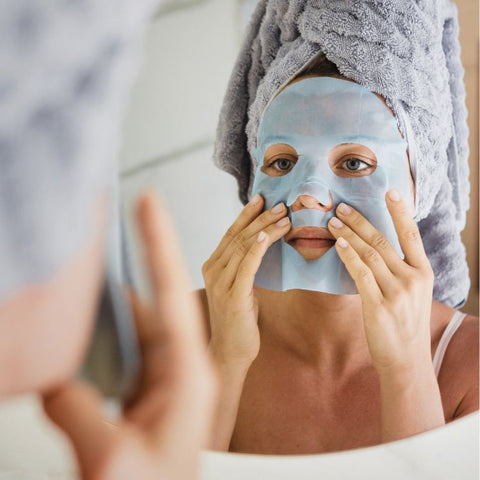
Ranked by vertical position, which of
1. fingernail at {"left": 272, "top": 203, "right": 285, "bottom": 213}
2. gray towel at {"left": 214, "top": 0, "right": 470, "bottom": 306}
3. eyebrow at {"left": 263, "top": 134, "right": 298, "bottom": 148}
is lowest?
fingernail at {"left": 272, "top": 203, "right": 285, "bottom": 213}

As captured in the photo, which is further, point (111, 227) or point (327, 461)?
point (327, 461)

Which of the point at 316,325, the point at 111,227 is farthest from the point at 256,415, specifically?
the point at 111,227

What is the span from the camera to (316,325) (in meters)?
0.44

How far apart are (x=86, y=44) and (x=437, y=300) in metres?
0.31

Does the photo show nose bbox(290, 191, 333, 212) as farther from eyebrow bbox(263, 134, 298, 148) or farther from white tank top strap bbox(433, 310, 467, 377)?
white tank top strap bbox(433, 310, 467, 377)

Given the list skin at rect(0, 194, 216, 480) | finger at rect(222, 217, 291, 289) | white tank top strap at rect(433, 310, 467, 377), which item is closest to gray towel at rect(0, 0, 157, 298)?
skin at rect(0, 194, 216, 480)

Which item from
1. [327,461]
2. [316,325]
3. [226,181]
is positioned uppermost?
[226,181]

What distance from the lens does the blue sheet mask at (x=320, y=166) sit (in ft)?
1.33

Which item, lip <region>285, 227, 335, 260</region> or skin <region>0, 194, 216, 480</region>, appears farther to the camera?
lip <region>285, 227, 335, 260</region>

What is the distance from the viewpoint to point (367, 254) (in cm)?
42

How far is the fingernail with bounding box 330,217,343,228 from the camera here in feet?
1.34

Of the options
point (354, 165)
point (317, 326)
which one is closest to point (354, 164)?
point (354, 165)

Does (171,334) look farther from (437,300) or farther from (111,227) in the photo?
(437,300)

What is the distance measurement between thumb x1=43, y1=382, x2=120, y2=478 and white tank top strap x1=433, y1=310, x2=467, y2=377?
0.24m
